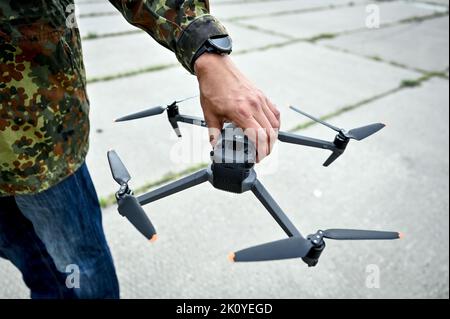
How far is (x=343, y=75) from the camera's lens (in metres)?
4.36

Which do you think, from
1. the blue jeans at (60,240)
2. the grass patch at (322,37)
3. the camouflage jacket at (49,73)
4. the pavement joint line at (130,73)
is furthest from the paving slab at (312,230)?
the grass patch at (322,37)

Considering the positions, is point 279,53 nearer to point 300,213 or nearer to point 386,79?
point 386,79

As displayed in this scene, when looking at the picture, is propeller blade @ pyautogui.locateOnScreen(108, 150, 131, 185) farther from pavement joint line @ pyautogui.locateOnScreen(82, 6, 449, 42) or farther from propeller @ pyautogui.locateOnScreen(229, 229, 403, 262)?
pavement joint line @ pyautogui.locateOnScreen(82, 6, 449, 42)

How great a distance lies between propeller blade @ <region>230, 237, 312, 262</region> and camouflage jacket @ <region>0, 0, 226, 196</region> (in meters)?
0.46

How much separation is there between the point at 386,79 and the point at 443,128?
117 cm

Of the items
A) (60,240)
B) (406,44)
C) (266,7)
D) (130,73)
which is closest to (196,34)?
(60,240)

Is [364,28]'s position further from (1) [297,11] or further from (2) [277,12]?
(2) [277,12]

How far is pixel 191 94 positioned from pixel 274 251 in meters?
3.05

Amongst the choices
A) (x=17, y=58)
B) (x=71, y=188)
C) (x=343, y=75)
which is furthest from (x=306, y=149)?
(x=17, y=58)

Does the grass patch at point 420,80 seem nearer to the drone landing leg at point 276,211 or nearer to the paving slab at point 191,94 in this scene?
the paving slab at point 191,94

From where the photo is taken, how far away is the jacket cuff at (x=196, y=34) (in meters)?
0.84

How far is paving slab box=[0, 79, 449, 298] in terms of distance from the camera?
190 centimetres

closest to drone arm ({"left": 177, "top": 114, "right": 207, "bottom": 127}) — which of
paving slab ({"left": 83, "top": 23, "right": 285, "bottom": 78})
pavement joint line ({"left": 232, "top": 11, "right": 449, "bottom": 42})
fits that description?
paving slab ({"left": 83, "top": 23, "right": 285, "bottom": 78})

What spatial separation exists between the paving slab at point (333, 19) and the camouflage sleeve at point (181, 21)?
5149mm
